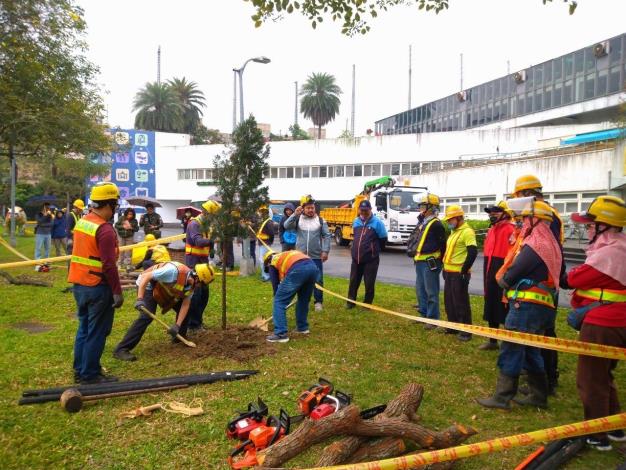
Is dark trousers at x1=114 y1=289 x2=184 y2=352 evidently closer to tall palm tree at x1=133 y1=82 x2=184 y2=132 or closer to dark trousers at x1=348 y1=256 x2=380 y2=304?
dark trousers at x1=348 y1=256 x2=380 y2=304

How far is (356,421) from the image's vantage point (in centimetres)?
323

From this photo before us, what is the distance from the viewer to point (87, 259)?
4.68 m

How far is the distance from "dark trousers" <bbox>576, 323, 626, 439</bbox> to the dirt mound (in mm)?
3359

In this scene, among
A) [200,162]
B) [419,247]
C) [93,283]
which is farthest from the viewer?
[200,162]

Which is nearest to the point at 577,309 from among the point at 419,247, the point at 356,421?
the point at 356,421

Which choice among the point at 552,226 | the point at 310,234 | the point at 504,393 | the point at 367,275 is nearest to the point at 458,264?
the point at 552,226

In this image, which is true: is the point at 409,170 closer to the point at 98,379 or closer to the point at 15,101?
the point at 15,101

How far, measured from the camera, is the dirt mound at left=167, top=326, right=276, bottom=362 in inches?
223

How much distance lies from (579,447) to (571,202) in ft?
68.7

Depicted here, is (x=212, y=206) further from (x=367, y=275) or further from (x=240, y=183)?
(x=367, y=275)

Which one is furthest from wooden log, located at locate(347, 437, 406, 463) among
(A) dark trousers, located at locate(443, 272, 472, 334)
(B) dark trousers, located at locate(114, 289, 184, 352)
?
(A) dark trousers, located at locate(443, 272, 472, 334)

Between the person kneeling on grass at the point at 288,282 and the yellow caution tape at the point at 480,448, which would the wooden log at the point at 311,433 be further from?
the person kneeling on grass at the point at 288,282

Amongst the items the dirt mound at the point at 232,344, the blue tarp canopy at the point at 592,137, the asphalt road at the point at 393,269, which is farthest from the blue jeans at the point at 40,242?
the blue tarp canopy at the point at 592,137

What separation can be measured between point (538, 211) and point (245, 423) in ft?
9.58
